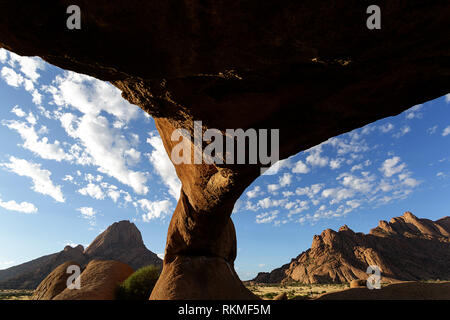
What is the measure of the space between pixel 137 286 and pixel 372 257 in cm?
6914

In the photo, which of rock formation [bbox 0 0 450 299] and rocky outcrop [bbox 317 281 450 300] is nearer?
rock formation [bbox 0 0 450 299]

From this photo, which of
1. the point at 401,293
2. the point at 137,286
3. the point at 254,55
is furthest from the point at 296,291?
the point at 254,55

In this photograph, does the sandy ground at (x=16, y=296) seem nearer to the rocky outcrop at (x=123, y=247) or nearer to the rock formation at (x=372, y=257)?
the rocky outcrop at (x=123, y=247)

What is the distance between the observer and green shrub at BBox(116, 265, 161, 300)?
46.4ft

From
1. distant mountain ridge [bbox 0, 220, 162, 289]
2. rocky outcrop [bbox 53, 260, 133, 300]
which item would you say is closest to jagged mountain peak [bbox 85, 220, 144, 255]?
distant mountain ridge [bbox 0, 220, 162, 289]

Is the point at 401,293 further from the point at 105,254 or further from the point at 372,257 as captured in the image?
the point at 105,254

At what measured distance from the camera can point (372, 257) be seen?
201ft

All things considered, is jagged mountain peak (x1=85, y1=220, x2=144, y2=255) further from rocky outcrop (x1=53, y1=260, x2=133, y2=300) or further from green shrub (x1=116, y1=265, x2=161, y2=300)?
green shrub (x1=116, y1=265, x2=161, y2=300)

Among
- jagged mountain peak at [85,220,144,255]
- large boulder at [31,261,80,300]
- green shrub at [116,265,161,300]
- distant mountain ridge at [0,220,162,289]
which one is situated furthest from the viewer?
jagged mountain peak at [85,220,144,255]

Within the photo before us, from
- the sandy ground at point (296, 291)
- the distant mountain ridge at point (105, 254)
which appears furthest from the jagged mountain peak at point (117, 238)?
the sandy ground at point (296, 291)

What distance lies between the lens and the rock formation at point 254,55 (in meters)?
2.13

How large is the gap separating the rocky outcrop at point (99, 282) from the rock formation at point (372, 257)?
58466mm

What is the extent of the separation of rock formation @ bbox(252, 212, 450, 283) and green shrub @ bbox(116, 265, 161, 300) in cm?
5712
